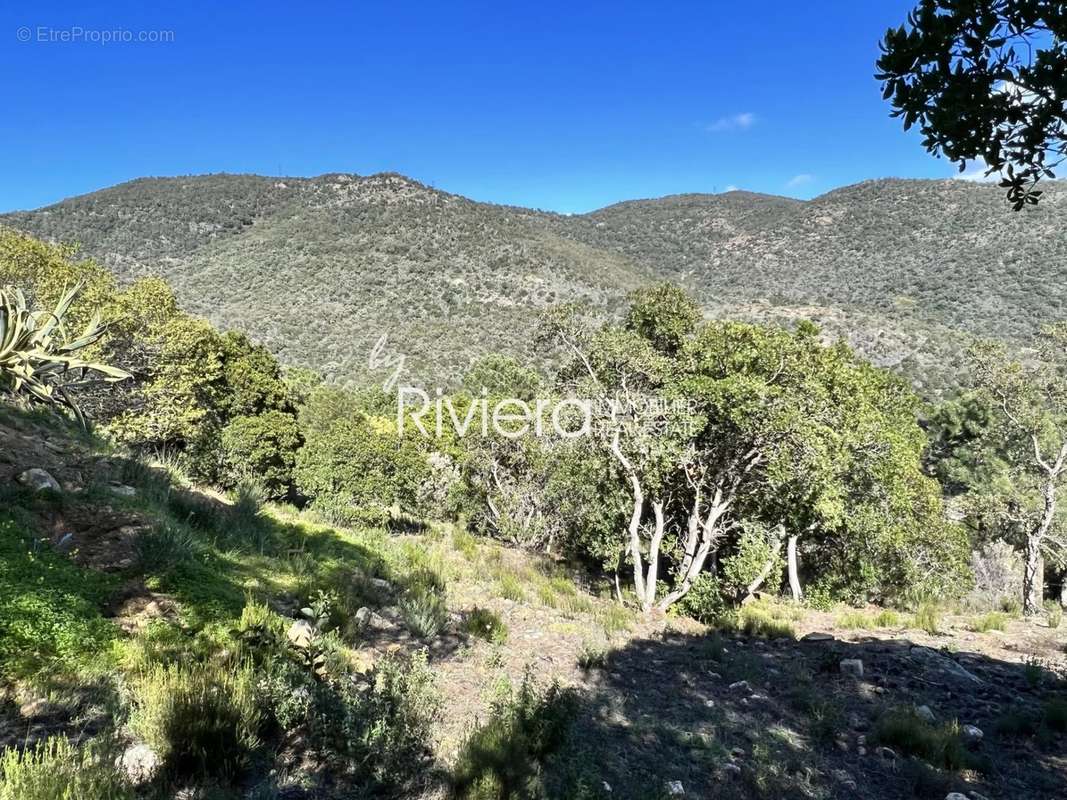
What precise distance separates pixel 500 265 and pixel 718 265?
3902 centimetres

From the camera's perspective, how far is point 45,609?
3.54 m

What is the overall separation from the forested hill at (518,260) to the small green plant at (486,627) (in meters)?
39.7

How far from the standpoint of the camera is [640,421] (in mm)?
10062

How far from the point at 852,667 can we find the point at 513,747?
5.04 metres

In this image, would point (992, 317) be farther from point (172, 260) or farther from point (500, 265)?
point (172, 260)

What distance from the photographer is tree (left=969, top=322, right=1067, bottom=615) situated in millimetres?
12350

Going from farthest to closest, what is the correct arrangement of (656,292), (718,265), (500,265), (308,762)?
1. (718,265)
2. (500,265)
3. (656,292)
4. (308,762)

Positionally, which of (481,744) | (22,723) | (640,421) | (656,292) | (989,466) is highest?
(656,292)

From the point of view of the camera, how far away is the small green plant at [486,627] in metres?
6.12

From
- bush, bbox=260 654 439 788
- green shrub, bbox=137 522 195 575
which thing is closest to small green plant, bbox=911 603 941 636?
bush, bbox=260 654 439 788

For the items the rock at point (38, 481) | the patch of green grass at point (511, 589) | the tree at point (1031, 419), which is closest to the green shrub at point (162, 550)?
the rock at point (38, 481)

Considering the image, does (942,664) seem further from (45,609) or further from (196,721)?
(45,609)

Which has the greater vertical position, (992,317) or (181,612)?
(992,317)

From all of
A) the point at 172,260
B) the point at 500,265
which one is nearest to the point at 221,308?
the point at 172,260
